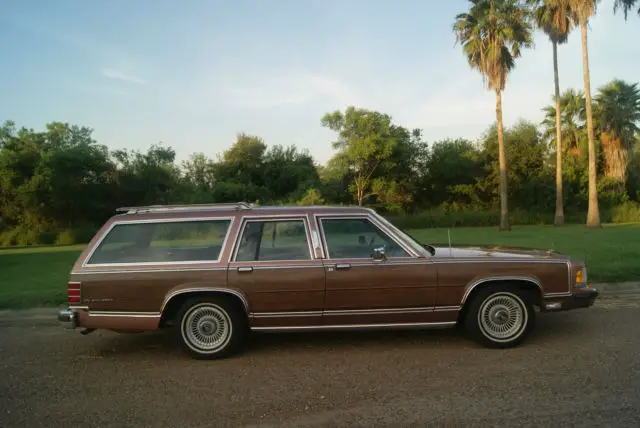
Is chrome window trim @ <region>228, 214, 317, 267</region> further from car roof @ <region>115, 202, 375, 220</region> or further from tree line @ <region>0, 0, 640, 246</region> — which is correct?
tree line @ <region>0, 0, 640, 246</region>

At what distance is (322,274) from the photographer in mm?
5367

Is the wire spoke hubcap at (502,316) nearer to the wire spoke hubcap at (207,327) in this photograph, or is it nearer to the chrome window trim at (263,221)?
the chrome window trim at (263,221)

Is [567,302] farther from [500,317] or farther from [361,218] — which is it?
[361,218]

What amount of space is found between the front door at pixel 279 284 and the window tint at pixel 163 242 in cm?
33

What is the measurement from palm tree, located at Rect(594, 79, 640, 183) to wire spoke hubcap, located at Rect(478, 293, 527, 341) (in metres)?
40.0

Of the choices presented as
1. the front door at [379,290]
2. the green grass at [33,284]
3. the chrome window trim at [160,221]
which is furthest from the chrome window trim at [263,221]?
the green grass at [33,284]

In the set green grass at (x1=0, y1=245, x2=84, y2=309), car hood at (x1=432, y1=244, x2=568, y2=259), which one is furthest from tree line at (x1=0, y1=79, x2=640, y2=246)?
car hood at (x1=432, y1=244, x2=568, y2=259)

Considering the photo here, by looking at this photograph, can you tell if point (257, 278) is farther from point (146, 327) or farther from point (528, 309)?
point (528, 309)

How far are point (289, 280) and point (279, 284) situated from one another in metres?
0.11

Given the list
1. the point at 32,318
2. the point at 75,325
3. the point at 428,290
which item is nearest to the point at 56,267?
the point at 32,318

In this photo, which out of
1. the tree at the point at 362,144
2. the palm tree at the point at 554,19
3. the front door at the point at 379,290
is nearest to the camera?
the front door at the point at 379,290

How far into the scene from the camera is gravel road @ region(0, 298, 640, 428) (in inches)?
151

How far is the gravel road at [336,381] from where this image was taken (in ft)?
12.6

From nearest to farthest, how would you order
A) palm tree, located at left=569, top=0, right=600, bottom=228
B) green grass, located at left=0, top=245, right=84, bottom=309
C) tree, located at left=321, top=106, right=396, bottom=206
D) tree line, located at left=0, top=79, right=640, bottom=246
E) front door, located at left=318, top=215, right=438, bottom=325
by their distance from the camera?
front door, located at left=318, top=215, right=438, bottom=325, green grass, located at left=0, top=245, right=84, bottom=309, palm tree, located at left=569, top=0, right=600, bottom=228, tree line, located at left=0, top=79, right=640, bottom=246, tree, located at left=321, top=106, right=396, bottom=206
